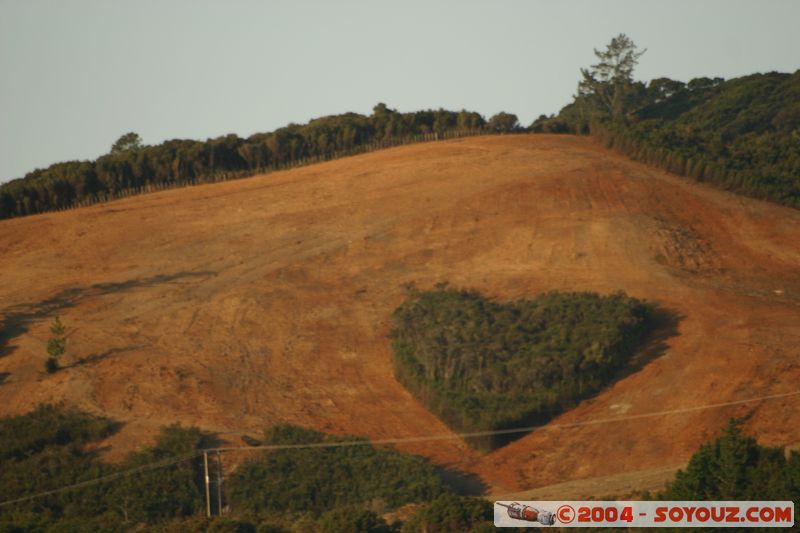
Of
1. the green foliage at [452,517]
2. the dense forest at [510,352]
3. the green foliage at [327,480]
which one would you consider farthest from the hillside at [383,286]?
the green foliage at [452,517]

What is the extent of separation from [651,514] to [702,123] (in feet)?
204

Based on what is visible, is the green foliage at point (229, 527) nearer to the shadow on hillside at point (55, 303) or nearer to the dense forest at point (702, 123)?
the shadow on hillside at point (55, 303)

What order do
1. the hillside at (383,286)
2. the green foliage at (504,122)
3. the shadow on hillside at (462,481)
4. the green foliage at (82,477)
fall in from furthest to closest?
the green foliage at (504,122)
the hillside at (383,286)
the shadow on hillside at (462,481)
the green foliage at (82,477)

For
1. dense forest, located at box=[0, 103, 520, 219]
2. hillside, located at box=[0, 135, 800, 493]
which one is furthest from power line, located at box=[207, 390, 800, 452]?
dense forest, located at box=[0, 103, 520, 219]

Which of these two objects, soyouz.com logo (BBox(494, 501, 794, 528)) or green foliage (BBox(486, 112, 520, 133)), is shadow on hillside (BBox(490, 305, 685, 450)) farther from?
green foliage (BBox(486, 112, 520, 133))

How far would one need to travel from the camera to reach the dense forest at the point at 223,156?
53.1 meters

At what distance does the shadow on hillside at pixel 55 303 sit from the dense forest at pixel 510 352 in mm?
8813

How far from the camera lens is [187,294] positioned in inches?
1703

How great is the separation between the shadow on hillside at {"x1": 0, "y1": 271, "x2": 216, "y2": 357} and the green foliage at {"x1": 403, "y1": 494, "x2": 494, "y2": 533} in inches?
722

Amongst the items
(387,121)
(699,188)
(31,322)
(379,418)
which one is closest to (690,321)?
(379,418)

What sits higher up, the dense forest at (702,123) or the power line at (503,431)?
the dense forest at (702,123)

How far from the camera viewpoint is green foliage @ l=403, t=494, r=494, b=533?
2489cm

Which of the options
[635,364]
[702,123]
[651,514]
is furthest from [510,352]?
[702,123]

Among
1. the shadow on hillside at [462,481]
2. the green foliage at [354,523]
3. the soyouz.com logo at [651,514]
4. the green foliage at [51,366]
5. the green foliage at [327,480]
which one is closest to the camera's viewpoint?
the soyouz.com logo at [651,514]
